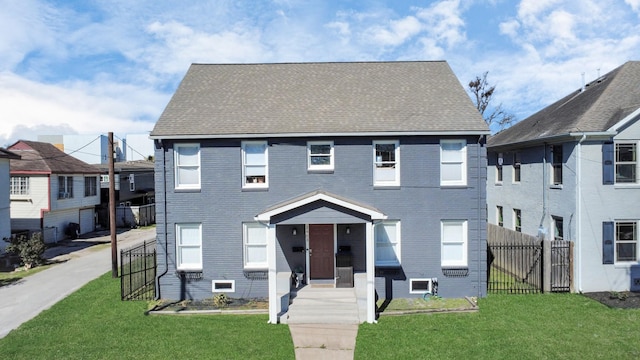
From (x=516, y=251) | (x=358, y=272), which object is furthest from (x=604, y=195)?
(x=358, y=272)

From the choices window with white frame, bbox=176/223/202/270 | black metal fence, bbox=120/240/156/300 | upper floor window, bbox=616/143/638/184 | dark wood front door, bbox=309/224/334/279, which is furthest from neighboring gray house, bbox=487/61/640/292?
black metal fence, bbox=120/240/156/300

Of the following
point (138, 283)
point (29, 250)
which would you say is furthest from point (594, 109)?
point (29, 250)

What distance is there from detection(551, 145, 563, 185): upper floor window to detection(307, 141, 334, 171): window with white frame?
32.8 ft

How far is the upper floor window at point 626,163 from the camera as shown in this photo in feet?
47.5

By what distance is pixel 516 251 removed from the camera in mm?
15992

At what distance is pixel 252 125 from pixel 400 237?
7.13m

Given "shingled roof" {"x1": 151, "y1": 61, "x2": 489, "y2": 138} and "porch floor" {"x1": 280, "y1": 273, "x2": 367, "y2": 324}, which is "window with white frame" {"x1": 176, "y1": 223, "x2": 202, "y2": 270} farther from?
"porch floor" {"x1": 280, "y1": 273, "x2": 367, "y2": 324}

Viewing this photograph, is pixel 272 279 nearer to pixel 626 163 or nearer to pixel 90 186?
pixel 626 163

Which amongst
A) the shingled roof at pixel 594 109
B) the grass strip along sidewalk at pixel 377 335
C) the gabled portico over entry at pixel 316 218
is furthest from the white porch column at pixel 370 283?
the shingled roof at pixel 594 109

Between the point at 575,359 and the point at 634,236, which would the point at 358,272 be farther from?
the point at 634,236

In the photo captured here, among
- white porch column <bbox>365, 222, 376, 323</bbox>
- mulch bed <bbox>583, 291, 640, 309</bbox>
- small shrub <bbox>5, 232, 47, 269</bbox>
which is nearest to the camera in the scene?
white porch column <bbox>365, 222, 376, 323</bbox>

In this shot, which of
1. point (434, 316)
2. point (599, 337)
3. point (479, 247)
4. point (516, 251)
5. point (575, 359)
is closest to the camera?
point (575, 359)

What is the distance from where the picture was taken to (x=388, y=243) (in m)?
14.1

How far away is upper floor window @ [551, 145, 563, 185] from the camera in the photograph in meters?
15.8
